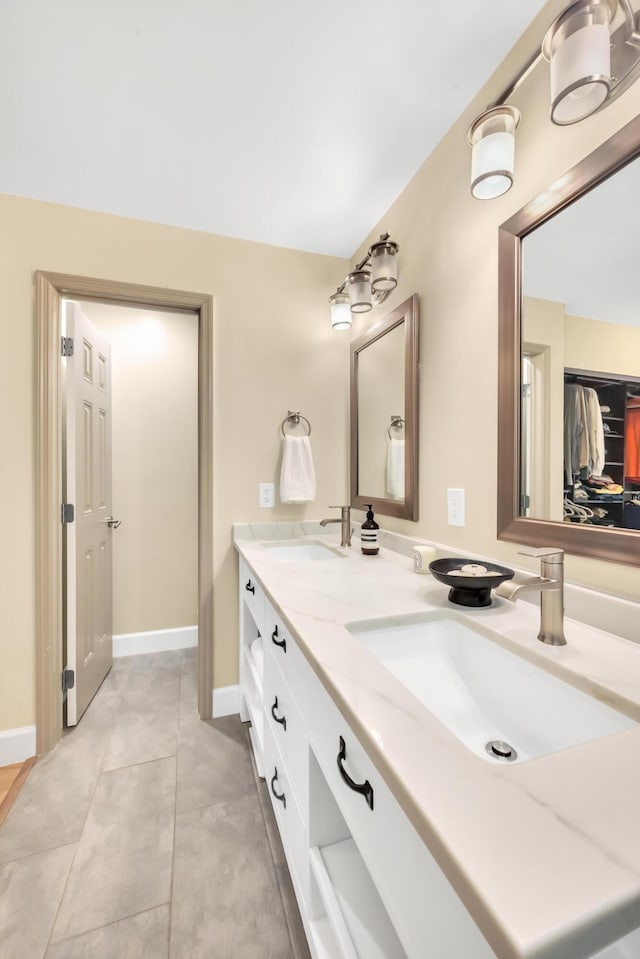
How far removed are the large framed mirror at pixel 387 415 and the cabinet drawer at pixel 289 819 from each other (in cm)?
90

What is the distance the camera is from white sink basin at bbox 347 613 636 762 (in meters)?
0.66

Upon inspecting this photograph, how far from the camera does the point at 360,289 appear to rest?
1.72 meters

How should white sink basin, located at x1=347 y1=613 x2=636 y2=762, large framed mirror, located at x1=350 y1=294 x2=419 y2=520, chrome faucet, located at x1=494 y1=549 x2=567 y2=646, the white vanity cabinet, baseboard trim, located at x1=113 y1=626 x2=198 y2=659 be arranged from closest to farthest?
the white vanity cabinet, white sink basin, located at x1=347 y1=613 x2=636 y2=762, chrome faucet, located at x1=494 y1=549 x2=567 y2=646, large framed mirror, located at x1=350 y1=294 x2=419 y2=520, baseboard trim, located at x1=113 y1=626 x2=198 y2=659

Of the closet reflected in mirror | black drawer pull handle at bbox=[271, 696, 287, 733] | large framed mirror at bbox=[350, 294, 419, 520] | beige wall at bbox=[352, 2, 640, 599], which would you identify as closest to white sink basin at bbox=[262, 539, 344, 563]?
large framed mirror at bbox=[350, 294, 419, 520]

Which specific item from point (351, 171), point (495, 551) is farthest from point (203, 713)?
point (351, 171)

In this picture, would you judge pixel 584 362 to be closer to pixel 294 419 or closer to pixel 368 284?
pixel 368 284

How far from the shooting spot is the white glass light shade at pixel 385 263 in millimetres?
1550

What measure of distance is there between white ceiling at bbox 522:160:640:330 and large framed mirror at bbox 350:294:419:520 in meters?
0.54

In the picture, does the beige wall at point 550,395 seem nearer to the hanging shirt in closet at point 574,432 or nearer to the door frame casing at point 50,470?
the hanging shirt in closet at point 574,432

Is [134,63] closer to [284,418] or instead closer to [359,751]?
[284,418]

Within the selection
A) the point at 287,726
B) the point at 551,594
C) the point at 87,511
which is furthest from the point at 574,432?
the point at 87,511

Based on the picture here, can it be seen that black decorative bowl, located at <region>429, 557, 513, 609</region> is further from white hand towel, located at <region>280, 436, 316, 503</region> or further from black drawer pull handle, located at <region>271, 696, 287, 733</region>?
white hand towel, located at <region>280, 436, 316, 503</region>

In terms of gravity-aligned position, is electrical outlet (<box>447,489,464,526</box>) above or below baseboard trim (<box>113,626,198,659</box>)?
above

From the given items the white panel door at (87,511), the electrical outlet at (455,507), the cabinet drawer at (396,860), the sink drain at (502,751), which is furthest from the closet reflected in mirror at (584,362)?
the white panel door at (87,511)
